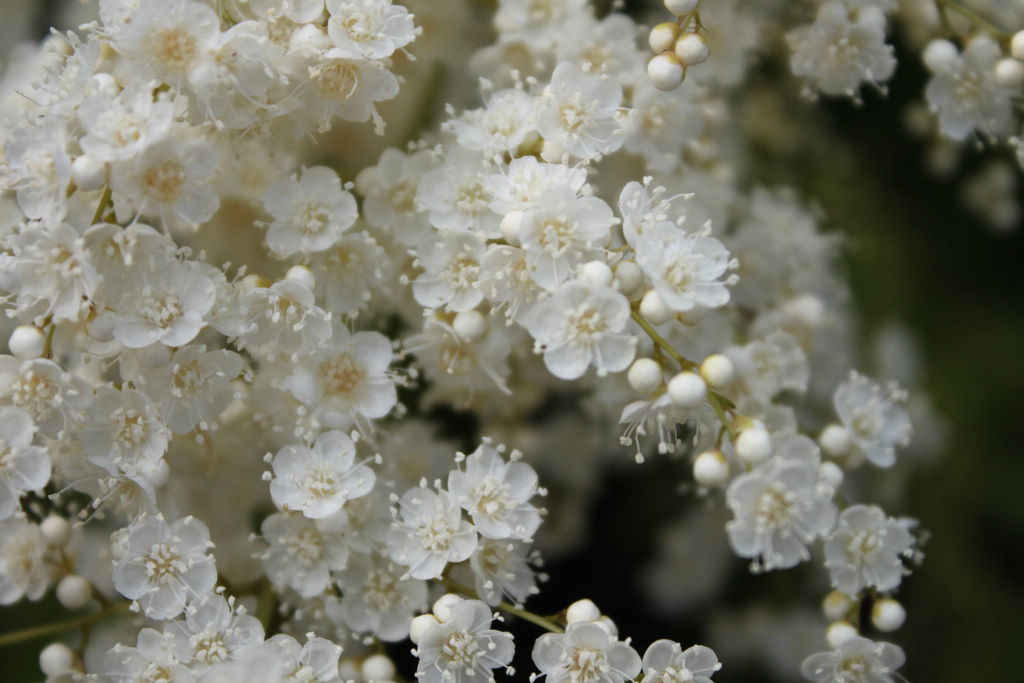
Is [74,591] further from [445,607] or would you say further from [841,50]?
[841,50]

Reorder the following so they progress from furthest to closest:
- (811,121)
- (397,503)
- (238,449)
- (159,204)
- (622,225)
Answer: (811,121) → (238,449) → (397,503) → (622,225) → (159,204)

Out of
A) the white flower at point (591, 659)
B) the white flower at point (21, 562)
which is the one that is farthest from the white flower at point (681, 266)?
the white flower at point (21, 562)

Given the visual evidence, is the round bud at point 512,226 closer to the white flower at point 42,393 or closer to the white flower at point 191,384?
the white flower at point 191,384

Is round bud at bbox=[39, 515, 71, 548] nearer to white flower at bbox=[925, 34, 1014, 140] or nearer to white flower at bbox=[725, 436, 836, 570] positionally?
white flower at bbox=[725, 436, 836, 570]

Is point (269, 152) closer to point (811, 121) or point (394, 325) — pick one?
point (394, 325)

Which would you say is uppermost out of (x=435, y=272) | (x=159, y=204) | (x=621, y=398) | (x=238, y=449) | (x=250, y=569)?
(x=159, y=204)

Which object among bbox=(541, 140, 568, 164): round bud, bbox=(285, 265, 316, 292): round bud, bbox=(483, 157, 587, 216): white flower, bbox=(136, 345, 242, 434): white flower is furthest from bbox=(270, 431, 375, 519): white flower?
bbox=(541, 140, 568, 164): round bud

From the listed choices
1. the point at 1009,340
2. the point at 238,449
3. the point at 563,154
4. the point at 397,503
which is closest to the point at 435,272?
the point at 563,154
